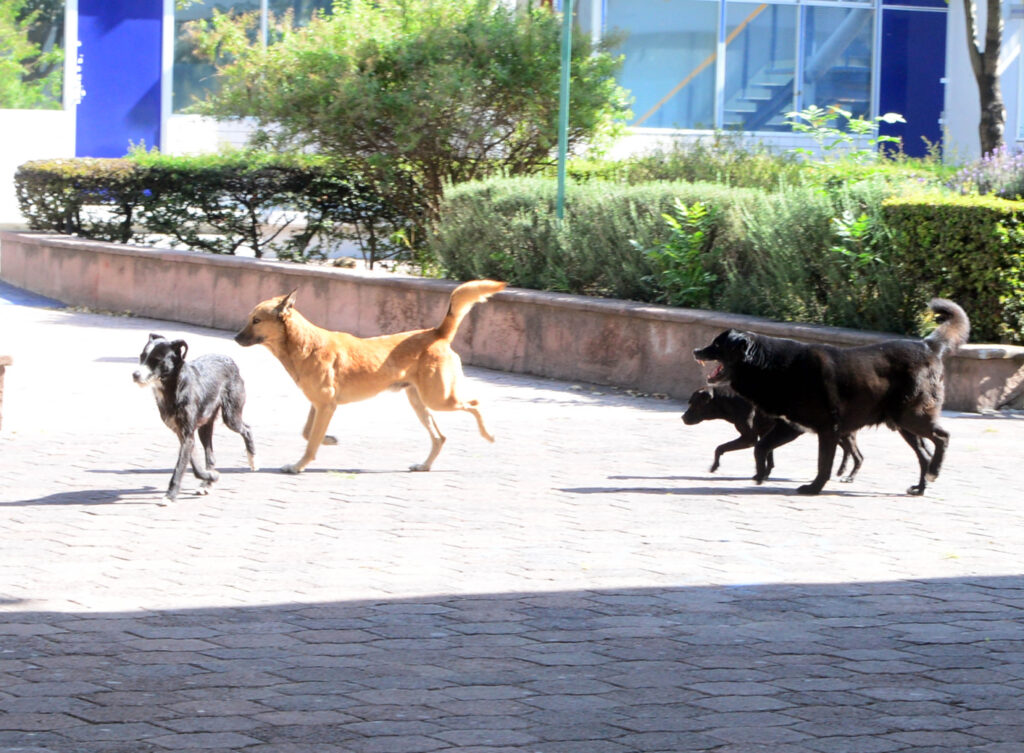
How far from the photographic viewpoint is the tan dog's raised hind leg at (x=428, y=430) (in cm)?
912

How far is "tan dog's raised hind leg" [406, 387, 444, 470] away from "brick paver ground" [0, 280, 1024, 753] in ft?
0.61

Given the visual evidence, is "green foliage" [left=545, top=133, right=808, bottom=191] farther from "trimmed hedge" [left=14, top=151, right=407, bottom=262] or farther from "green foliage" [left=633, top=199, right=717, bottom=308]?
"green foliage" [left=633, top=199, right=717, bottom=308]

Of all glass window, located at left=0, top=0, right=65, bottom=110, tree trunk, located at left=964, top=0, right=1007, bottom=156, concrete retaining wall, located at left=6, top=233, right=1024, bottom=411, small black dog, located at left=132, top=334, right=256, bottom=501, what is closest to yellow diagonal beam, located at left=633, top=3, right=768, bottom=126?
tree trunk, located at left=964, top=0, right=1007, bottom=156

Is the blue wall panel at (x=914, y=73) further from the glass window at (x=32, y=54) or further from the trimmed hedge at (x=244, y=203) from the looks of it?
the glass window at (x=32, y=54)

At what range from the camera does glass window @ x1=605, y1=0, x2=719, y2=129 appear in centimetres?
2566

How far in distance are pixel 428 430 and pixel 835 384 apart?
2.52 m

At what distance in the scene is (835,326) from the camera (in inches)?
484

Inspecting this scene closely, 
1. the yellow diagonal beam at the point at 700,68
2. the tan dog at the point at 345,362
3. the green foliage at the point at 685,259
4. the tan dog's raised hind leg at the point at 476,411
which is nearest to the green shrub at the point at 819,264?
the green foliage at the point at 685,259

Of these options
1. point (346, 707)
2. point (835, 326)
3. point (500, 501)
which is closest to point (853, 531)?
point (500, 501)

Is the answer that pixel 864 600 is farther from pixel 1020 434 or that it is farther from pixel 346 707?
Result: pixel 1020 434

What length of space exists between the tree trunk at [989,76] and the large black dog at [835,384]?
13179 millimetres

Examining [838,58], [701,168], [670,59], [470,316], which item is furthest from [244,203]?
[838,58]

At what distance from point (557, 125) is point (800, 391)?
346 inches

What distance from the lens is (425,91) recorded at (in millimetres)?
15836
